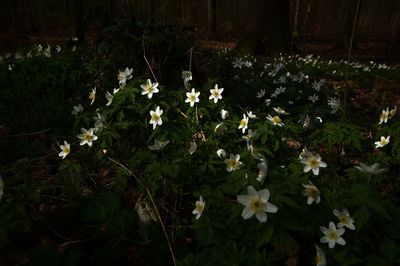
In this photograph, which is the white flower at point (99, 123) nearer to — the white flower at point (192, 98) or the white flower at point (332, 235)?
the white flower at point (192, 98)

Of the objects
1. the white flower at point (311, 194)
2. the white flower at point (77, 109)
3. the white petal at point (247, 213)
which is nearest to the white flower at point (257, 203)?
the white petal at point (247, 213)

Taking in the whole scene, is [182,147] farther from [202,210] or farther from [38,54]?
[38,54]

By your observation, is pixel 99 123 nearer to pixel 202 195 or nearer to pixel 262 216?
pixel 202 195

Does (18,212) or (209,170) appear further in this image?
(209,170)

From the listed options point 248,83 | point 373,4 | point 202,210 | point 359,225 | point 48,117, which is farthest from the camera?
point 373,4

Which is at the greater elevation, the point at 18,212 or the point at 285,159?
the point at 18,212

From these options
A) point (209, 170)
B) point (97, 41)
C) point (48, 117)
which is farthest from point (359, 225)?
point (97, 41)

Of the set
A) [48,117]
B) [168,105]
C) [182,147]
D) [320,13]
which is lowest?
[320,13]
